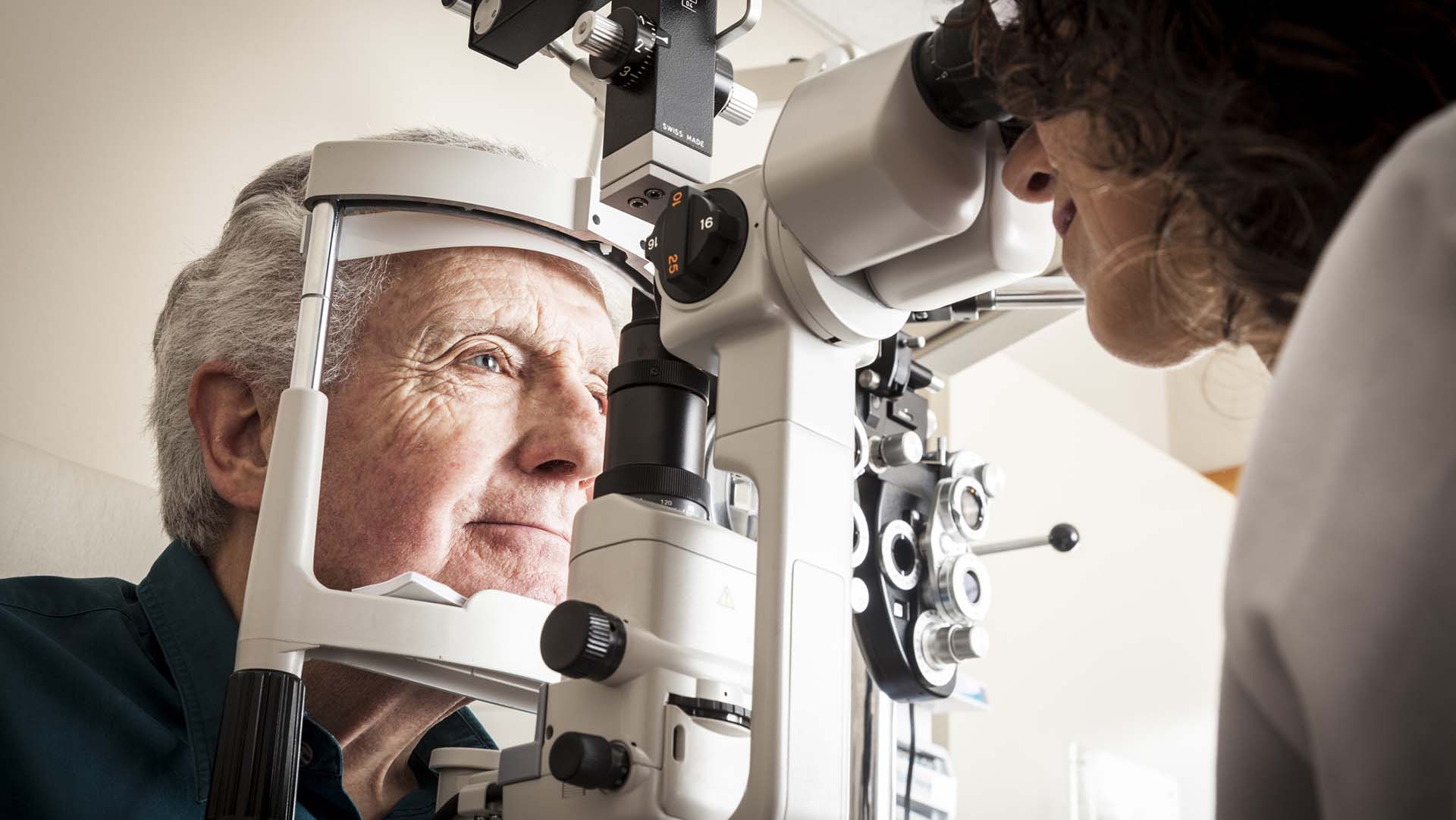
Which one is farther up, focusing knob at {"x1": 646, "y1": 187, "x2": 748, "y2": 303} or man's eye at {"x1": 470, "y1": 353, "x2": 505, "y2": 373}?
man's eye at {"x1": 470, "y1": 353, "x2": 505, "y2": 373}

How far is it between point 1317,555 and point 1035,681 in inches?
89.5

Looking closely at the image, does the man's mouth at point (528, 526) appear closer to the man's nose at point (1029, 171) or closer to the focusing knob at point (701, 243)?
the focusing knob at point (701, 243)

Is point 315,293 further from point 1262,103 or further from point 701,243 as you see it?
point 1262,103

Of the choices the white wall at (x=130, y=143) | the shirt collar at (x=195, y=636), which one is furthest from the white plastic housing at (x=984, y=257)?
the white wall at (x=130, y=143)

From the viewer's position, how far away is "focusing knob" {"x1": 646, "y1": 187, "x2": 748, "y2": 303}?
0.72 m

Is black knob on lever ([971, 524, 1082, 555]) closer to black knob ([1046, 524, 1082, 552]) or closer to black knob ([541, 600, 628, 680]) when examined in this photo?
black knob ([1046, 524, 1082, 552])

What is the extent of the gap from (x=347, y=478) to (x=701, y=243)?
0.48 metres

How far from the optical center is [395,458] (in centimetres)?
104

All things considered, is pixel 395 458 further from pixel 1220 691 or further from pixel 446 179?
pixel 1220 691

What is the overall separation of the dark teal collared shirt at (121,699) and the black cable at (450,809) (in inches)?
8.5

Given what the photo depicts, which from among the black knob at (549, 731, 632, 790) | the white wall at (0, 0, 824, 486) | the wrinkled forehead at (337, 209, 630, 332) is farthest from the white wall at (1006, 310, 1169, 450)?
the black knob at (549, 731, 632, 790)

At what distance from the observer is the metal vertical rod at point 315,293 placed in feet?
2.83

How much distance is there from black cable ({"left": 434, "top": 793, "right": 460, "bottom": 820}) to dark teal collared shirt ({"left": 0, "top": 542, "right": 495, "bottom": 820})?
21cm

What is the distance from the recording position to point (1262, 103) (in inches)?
Answer: 15.8
